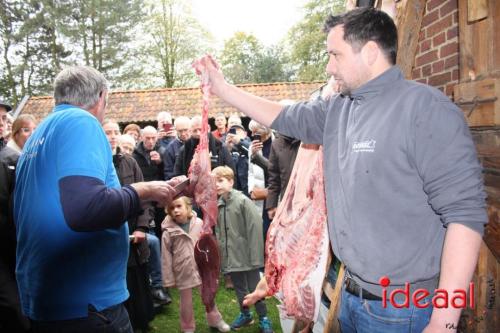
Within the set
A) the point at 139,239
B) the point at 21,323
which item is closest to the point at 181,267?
the point at 139,239

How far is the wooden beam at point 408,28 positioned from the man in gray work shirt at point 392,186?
1.49 metres

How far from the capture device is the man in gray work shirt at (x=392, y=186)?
62.0 inches

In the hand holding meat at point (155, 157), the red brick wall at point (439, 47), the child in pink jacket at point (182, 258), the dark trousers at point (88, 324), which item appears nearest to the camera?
the dark trousers at point (88, 324)

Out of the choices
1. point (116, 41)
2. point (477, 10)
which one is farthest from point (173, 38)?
point (477, 10)

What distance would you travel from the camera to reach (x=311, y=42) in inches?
A: 1208

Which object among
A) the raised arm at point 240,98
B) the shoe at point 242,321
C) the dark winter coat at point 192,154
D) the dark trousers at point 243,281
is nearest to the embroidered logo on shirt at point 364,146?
the raised arm at point 240,98

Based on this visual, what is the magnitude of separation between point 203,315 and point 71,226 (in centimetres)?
368

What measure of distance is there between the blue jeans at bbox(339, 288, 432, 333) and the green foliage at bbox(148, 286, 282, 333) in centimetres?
297

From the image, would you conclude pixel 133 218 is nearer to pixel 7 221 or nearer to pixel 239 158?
pixel 7 221

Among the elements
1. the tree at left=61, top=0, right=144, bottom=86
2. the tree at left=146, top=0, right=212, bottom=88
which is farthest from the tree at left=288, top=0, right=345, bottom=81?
the tree at left=61, top=0, right=144, bottom=86

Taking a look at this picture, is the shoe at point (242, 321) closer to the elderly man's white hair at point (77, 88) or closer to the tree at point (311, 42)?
the elderly man's white hair at point (77, 88)

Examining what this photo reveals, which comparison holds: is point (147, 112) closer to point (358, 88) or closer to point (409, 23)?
point (409, 23)

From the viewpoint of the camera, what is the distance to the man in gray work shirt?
1.58 metres

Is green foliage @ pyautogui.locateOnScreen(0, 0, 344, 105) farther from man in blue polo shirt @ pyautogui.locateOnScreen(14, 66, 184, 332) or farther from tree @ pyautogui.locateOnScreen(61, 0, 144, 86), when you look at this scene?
man in blue polo shirt @ pyautogui.locateOnScreen(14, 66, 184, 332)
